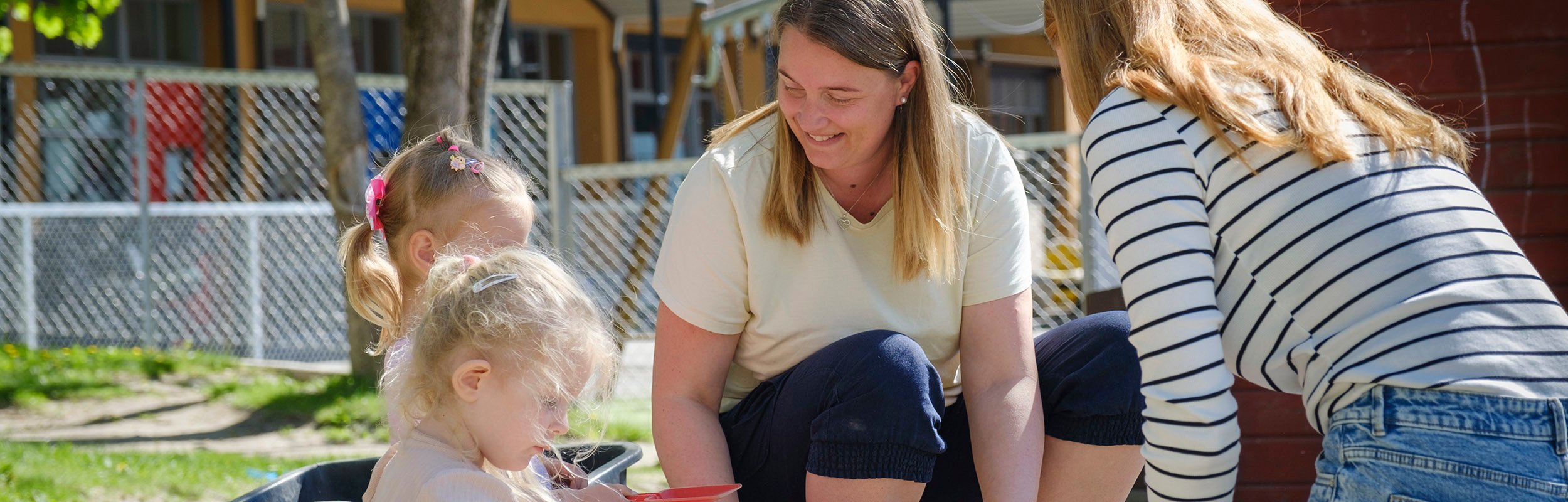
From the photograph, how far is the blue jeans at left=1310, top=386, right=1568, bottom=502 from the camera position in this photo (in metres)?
1.42

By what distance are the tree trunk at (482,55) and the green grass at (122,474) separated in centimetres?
171

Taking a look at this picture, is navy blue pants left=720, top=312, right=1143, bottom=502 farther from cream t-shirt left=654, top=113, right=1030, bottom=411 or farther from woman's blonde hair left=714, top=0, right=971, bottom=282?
woman's blonde hair left=714, top=0, right=971, bottom=282

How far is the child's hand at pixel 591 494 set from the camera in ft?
5.88

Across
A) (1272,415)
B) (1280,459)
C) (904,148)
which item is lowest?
(1280,459)

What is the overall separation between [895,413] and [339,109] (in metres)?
4.11

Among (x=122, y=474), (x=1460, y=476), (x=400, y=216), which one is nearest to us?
(x=1460, y=476)

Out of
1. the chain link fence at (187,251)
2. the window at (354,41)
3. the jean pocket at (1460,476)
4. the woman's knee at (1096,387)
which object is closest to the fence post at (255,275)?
the chain link fence at (187,251)

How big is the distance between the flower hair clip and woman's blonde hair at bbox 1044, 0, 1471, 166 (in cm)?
105

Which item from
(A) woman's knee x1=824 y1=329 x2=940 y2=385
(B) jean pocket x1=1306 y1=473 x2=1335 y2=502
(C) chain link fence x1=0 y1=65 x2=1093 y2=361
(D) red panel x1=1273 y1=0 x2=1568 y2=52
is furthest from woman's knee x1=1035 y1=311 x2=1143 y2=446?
(C) chain link fence x1=0 y1=65 x2=1093 y2=361

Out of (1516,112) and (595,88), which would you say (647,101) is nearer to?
(595,88)

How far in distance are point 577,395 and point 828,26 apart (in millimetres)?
731

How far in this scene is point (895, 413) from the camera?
1.88 metres

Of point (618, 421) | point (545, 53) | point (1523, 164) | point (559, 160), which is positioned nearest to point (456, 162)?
point (1523, 164)

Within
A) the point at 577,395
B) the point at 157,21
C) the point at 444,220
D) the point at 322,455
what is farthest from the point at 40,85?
the point at 577,395
